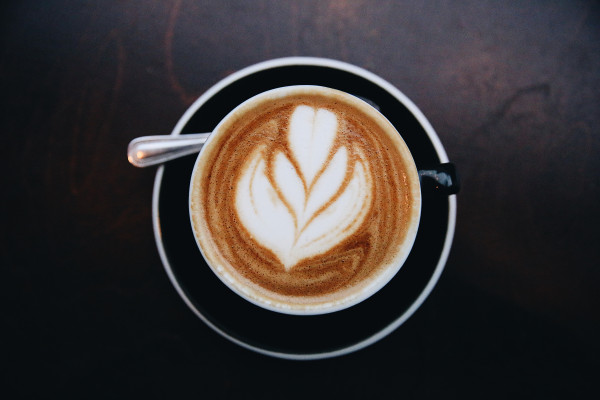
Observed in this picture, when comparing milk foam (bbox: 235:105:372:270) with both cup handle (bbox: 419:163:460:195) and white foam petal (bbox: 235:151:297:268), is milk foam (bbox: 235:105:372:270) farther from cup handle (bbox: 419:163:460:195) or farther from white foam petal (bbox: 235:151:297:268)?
cup handle (bbox: 419:163:460:195)

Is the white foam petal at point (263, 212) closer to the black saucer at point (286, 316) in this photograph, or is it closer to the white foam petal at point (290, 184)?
the white foam petal at point (290, 184)

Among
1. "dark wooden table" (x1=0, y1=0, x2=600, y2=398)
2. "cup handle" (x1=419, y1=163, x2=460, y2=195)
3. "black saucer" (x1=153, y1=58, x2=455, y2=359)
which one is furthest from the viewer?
"dark wooden table" (x1=0, y1=0, x2=600, y2=398)

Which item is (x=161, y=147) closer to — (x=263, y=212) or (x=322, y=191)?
(x=263, y=212)

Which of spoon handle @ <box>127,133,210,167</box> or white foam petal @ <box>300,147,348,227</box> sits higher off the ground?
spoon handle @ <box>127,133,210,167</box>

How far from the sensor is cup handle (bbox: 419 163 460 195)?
1118 mm

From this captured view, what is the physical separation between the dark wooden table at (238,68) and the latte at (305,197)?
0.40 metres

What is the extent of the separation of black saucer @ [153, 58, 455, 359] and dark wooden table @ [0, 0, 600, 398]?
185 mm

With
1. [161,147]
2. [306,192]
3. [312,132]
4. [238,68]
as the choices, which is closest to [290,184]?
[306,192]

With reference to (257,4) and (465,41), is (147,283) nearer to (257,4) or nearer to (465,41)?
(257,4)

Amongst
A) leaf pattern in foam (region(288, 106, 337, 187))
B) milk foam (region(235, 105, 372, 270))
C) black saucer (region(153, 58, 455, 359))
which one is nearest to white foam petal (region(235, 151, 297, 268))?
milk foam (region(235, 105, 372, 270))

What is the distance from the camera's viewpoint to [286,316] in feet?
4.46

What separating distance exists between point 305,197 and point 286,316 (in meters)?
0.46

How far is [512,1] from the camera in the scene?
4.94 feet

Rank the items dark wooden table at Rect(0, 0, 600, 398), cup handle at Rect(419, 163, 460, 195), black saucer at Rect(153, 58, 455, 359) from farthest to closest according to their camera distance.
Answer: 1. dark wooden table at Rect(0, 0, 600, 398)
2. black saucer at Rect(153, 58, 455, 359)
3. cup handle at Rect(419, 163, 460, 195)
